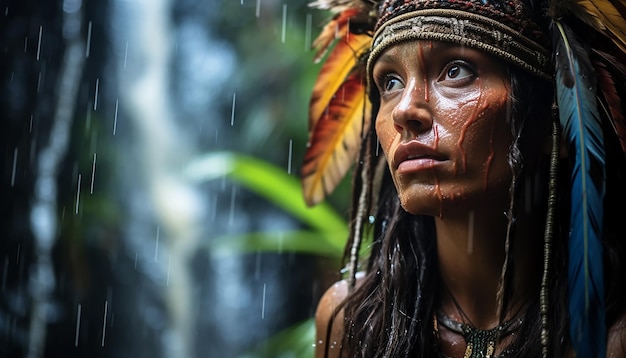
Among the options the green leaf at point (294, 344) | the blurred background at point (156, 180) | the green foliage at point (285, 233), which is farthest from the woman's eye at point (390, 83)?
the blurred background at point (156, 180)

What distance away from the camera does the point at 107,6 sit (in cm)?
777

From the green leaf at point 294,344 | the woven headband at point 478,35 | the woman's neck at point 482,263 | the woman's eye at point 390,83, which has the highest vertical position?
the woven headband at point 478,35

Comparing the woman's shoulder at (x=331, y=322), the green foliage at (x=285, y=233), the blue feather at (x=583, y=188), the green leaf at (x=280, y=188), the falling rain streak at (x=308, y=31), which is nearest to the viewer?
the blue feather at (x=583, y=188)

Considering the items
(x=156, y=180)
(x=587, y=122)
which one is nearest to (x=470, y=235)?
(x=587, y=122)

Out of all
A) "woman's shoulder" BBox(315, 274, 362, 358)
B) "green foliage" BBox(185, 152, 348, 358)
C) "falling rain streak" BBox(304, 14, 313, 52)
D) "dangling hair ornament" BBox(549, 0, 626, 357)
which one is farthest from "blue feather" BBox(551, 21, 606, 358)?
"falling rain streak" BBox(304, 14, 313, 52)

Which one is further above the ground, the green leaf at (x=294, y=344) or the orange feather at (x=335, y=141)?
the orange feather at (x=335, y=141)

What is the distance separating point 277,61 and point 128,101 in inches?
88.9

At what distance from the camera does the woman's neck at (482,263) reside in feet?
7.02

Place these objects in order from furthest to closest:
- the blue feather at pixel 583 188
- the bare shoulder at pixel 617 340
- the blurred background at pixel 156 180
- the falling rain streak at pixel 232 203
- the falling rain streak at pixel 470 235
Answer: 1. the falling rain streak at pixel 232 203
2. the blurred background at pixel 156 180
3. the falling rain streak at pixel 470 235
4. the bare shoulder at pixel 617 340
5. the blue feather at pixel 583 188

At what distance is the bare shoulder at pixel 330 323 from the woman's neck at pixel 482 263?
15.3 inches

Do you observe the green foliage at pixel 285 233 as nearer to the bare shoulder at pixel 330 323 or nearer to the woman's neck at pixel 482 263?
the bare shoulder at pixel 330 323

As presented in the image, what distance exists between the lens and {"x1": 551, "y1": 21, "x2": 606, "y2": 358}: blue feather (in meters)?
1.77

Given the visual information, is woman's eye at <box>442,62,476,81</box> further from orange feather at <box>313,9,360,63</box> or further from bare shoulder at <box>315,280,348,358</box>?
bare shoulder at <box>315,280,348,358</box>

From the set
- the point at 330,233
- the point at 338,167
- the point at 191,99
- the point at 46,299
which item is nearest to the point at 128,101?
the point at 191,99
